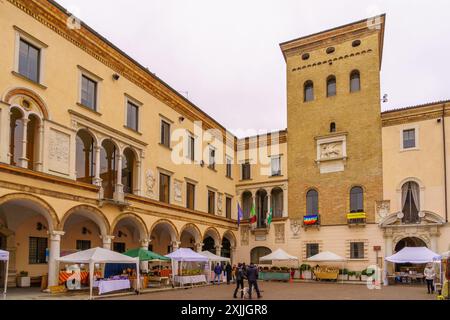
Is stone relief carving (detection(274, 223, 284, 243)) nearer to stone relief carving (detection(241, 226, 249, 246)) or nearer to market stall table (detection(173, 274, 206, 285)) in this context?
stone relief carving (detection(241, 226, 249, 246))

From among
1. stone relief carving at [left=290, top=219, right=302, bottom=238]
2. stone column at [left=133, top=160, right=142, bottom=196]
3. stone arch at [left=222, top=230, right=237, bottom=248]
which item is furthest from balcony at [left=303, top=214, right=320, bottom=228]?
stone column at [left=133, top=160, right=142, bottom=196]

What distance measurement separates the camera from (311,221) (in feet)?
110

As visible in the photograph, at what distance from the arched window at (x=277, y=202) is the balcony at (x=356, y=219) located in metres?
5.54

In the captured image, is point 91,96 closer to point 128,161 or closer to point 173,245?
point 128,161

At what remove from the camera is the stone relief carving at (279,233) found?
34969 millimetres

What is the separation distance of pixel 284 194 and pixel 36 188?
20.7 meters

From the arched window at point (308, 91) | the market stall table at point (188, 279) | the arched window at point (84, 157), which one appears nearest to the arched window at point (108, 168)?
the arched window at point (84, 157)

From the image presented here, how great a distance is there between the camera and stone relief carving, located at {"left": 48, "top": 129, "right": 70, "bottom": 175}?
19612mm

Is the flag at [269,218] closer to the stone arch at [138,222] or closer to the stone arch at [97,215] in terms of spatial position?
the stone arch at [138,222]

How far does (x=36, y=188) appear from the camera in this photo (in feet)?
60.4

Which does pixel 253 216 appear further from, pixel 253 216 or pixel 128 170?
pixel 128 170

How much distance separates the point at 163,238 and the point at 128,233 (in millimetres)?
3740
